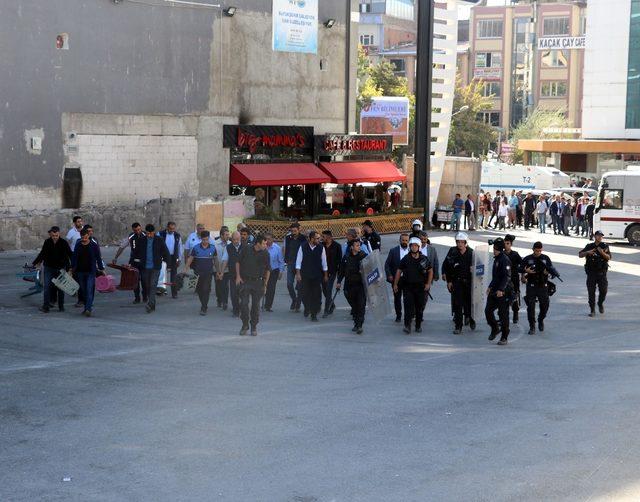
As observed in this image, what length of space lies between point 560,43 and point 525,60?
26.2ft

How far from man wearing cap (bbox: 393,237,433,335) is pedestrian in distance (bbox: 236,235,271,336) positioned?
7.41 ft

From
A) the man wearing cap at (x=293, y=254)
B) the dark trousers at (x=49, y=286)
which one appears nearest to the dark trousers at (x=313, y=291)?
the man wearing cap at (x=293, y=254)

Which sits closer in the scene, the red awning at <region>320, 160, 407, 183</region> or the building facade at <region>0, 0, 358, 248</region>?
the building facade at <region>0, 0, 358, 248</region>

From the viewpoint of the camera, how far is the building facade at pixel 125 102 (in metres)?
30.9

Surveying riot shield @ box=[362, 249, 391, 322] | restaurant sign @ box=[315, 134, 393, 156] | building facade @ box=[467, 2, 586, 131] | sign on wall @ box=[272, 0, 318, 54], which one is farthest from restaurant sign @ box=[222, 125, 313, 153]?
building facade @ box=[467, 2, 586, 131]

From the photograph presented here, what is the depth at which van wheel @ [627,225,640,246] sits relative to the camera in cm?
3819

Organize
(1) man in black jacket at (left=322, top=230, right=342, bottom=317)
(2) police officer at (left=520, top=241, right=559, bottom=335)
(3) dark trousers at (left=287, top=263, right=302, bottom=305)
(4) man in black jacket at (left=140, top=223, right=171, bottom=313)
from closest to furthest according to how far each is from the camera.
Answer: (2) police officer at (left=520, top=241, right=559, bottom=335), (1) man in black jacket at (left=322, top=230, right=342, bottom=317), (4) man in black jacket at (left=140, top=223, right=171, bottom=313), (3) dark trousers at (left=287, top=263, right=302, bottom=305)

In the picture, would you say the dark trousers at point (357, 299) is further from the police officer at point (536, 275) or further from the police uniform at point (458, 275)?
the police officer at point (536, 275)

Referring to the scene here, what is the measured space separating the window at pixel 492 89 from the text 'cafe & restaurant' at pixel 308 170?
72150 mm

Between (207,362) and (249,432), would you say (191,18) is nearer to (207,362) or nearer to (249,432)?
(207,362)

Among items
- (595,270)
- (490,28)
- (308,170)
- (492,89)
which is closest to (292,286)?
(595,270)

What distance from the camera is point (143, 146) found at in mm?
34562

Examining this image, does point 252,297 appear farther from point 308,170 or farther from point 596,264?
point 308,170

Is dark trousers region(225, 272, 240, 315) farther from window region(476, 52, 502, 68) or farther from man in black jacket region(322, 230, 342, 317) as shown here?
window region(476, 52, 502, 68)
